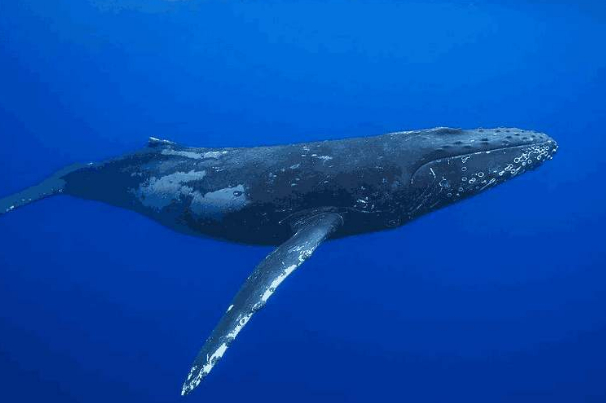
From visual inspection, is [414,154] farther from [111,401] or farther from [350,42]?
[350,42]

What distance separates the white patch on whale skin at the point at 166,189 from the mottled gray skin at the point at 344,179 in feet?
0.09

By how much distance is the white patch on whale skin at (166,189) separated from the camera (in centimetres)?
783

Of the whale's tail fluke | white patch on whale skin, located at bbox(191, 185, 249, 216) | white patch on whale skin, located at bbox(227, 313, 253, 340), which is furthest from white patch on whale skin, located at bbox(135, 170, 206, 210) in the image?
white patch on whale skin, located at bbox(227, 313, 253, 340)

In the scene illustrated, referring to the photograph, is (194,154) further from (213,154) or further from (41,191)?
(41,191)

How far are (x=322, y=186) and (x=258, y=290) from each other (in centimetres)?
210

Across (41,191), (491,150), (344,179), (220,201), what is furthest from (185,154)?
(491,150)

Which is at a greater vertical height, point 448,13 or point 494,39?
point 494,39

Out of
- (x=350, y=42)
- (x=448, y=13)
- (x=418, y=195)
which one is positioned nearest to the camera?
(x=418, y=195)

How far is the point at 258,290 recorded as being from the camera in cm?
502

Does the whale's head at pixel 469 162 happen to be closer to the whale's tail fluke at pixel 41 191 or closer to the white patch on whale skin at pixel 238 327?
the white patch on whale skin at pixel 238 327

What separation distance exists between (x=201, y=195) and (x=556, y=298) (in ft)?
57.8

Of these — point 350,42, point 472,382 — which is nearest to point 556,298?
point 472,382

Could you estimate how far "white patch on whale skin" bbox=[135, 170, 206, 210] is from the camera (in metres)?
7.83

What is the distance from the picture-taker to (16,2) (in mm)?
26922
